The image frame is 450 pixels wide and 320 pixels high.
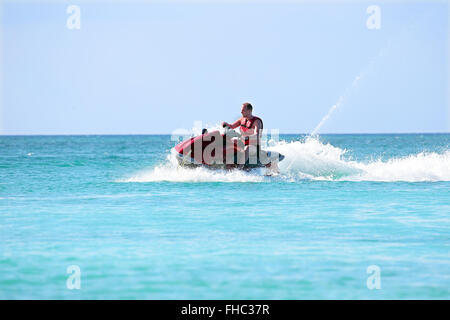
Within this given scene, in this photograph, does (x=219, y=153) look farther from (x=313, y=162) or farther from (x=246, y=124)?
(x=313, y=162)

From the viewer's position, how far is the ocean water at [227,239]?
532 centimetres

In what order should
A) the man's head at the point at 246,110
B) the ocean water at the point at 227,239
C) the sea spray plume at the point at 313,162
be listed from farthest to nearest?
the sea spray plume at the point at 313,162 < the man's head at the point at 246,110 < the ocean water at the point at 227,239

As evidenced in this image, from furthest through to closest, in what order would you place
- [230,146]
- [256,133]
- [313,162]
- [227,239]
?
[313,162] < [230,146] < [256,133] < [227,239]

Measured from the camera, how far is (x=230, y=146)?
1289 cm

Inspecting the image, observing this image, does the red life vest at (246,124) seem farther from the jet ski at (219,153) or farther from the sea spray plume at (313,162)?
the sea spray plume at (313,162)

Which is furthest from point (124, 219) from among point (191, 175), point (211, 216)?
point (191, 175)

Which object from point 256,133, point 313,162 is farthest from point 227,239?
point 313,162

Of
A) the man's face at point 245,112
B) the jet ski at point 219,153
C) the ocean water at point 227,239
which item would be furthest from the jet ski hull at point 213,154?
the man's face at point 245,112

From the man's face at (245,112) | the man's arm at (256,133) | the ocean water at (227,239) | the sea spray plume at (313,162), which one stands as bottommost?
the ocean water at (227,239)

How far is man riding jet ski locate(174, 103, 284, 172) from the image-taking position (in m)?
12.8

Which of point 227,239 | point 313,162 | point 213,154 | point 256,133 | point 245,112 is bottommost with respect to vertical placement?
point 227,239

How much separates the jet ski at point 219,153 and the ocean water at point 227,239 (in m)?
0.26

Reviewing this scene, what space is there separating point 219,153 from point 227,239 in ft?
19.5
